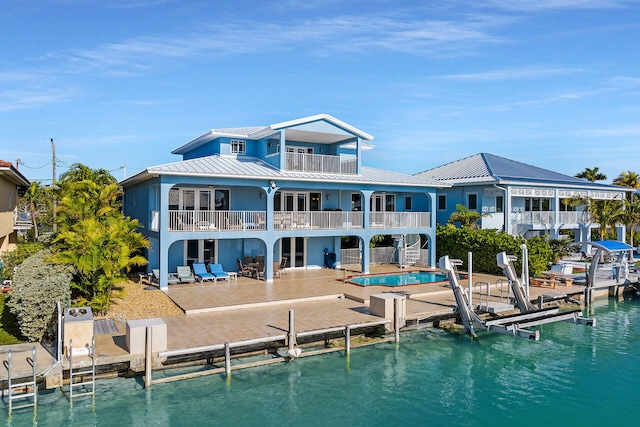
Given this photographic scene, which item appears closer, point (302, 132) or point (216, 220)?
point (216, 220)

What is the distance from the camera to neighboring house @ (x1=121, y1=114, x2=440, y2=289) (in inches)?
868

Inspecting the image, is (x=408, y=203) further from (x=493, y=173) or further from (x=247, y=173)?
(x=247, y=173)

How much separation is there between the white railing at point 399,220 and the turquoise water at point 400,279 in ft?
9.75

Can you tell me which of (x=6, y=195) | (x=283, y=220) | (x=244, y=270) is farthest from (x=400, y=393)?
(x=6, y=195)

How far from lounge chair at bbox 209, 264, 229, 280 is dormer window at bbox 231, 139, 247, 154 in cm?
699

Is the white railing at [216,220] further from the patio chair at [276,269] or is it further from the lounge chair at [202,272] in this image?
the lounge chair at [202,272]

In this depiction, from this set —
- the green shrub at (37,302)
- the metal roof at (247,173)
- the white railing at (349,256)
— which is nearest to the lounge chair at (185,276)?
the metal roof at (247,173)

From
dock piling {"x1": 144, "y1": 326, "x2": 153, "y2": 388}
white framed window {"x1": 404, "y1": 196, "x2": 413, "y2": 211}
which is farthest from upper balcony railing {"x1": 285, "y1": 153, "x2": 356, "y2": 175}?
dock piling {"x1": 144, "y1": 326, "x2": 153, "y2": 388}

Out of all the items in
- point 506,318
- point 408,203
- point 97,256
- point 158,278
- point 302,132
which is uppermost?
point 302,132

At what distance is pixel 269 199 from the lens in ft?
76.6

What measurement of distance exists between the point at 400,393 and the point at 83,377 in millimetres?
8106

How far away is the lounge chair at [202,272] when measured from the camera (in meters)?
22.4

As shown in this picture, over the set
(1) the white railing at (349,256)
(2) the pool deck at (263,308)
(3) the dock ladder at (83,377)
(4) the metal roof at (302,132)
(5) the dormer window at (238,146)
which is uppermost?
(4) the metal roof at (302,132)

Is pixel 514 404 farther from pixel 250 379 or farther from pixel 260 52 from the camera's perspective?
pixel 260 52
